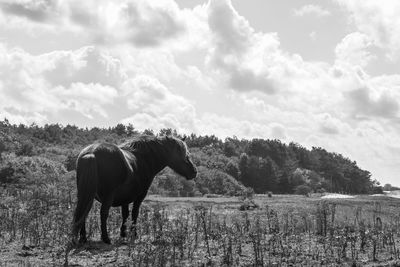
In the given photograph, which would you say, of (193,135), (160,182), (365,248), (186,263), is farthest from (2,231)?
(193,135)

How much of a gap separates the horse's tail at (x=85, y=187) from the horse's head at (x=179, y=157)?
2437 mm

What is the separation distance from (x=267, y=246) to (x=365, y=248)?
76.3 inches

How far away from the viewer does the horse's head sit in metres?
11.0

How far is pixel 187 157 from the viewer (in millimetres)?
11289

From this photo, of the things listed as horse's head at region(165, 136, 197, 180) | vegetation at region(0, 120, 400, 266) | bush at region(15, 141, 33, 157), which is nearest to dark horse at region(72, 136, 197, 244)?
horse's head at region(165, 136, 197, 180)

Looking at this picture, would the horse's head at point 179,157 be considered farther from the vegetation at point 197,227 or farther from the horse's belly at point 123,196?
the horse's belly at point 123,196

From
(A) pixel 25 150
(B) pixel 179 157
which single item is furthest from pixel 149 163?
(A) pixel 25 150

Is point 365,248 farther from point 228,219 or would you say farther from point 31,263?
point 31,263

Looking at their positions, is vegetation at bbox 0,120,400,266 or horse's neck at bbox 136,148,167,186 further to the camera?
horse's neck at bbox 136,148,167,186

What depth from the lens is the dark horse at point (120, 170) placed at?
8.77 m

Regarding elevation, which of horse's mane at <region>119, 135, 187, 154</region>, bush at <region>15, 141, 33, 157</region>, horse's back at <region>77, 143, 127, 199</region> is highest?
bush at <region>15, 141, 33, 157</region>

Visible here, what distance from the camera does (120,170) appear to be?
9258mm

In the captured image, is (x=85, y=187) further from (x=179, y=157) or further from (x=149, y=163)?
(x=179, y=157)

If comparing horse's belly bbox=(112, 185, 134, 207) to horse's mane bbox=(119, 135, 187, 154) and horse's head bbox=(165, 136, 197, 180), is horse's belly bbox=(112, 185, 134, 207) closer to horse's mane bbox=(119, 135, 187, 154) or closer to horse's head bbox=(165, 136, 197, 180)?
horse's mane bbox=(119, 135, 187, 154)
